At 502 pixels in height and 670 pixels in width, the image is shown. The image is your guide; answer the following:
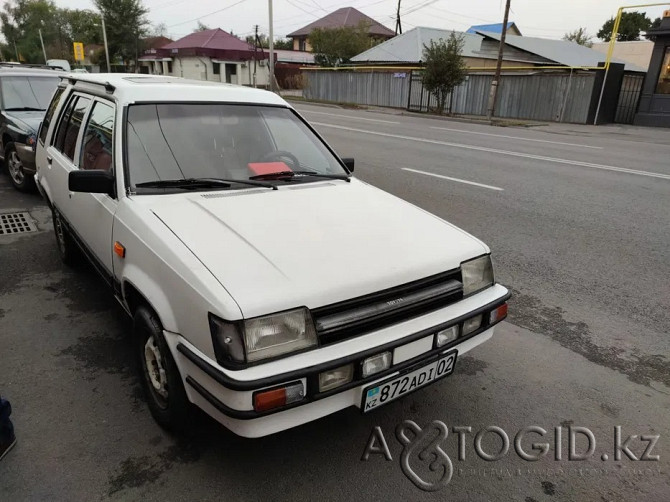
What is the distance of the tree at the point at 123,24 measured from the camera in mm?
55656

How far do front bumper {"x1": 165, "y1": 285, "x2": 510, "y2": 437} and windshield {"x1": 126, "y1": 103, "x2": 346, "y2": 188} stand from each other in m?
1.24

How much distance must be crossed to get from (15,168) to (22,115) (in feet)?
2.68

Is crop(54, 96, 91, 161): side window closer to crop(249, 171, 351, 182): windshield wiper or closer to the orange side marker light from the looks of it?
the orange side marker light

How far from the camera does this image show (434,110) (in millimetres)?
26688

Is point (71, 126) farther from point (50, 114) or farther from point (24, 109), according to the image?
point (24, 109)

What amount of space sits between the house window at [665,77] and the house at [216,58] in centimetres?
3672

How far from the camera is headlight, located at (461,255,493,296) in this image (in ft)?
8.55

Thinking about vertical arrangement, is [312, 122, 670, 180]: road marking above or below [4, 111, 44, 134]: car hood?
below

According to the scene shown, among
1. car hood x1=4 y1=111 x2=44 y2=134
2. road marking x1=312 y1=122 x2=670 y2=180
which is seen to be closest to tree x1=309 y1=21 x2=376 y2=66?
road marking x1=312 y1=122 x2=670 y2=180

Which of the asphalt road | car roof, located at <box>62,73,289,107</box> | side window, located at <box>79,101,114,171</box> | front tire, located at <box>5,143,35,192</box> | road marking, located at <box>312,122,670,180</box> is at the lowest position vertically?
the asphalt road

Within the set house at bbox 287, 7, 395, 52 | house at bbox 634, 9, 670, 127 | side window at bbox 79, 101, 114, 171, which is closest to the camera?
side window at bbox 79, 101, 114, 171

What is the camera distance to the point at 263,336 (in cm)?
198

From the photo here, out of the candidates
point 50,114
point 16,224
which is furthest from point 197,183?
point 16,224

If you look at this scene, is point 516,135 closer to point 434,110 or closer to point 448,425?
point 434,110
